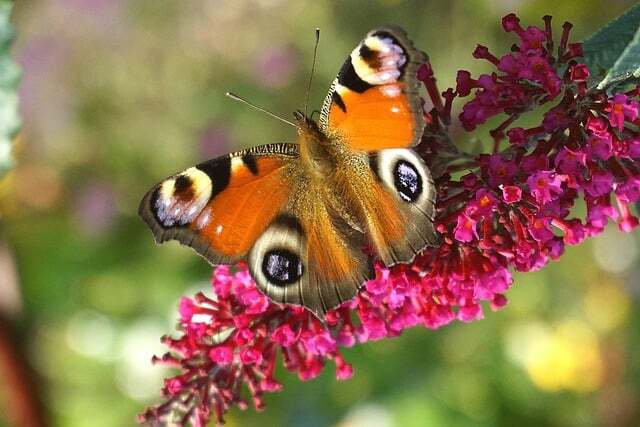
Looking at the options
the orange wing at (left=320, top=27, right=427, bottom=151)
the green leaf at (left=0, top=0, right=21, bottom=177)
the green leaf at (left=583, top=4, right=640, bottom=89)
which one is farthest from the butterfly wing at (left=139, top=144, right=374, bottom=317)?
the green leaf at (left=583, top=4, right=640, bottom=89)

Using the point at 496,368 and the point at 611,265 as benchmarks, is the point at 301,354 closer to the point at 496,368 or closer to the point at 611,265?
the point at 496,368

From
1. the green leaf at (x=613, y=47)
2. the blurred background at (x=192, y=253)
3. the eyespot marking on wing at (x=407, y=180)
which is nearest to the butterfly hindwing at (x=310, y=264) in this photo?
the eyespot marking on wing at (x=407, y=180)

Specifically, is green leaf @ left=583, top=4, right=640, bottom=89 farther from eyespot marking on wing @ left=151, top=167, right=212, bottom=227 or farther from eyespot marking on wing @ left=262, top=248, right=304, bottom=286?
eyespot marking on wing @ left=151, top=167, right=212, bottom=227

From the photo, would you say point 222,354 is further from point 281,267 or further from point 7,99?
point 7,99

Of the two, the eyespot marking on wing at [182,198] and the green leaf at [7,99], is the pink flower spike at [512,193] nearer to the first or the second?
the eyespot marking on wing at [182,198]

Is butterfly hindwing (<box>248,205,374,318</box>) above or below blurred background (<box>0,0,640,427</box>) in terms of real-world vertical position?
below

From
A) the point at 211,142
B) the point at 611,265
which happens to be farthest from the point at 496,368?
the point at 211,142
